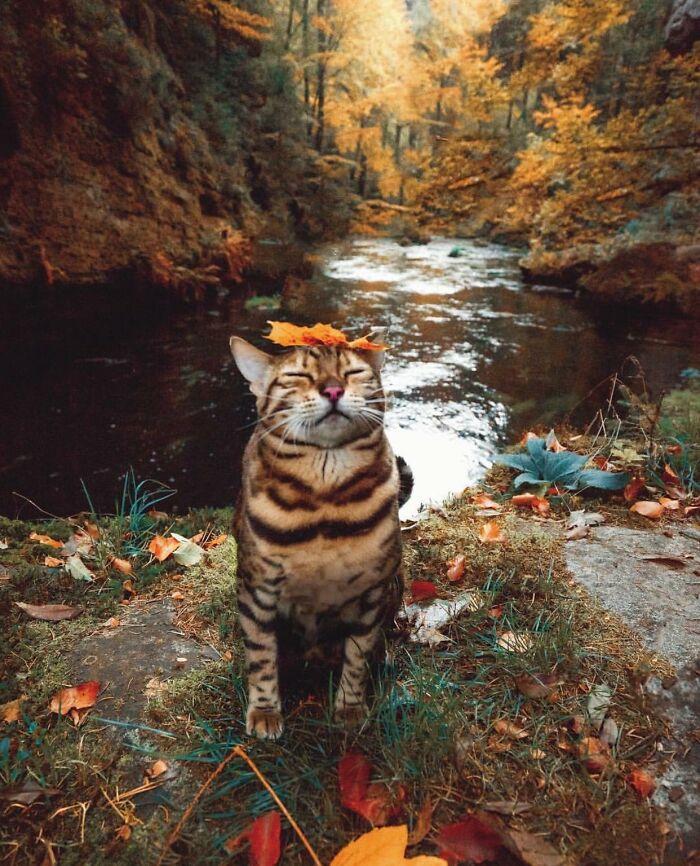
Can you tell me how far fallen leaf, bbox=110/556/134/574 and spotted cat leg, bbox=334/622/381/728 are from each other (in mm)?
1514

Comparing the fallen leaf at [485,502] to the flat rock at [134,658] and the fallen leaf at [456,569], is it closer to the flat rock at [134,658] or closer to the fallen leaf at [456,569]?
the fallen leaf at [456,569]

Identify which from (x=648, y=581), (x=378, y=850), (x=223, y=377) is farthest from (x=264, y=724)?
(x=223, y=377)

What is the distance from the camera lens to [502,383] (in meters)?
7.23

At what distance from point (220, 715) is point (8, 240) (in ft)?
24.4

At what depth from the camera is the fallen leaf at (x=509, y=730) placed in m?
1.64

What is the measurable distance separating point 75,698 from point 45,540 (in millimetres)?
1563

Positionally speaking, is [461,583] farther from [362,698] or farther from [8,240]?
[8,240]

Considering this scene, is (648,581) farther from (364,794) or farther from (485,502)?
(364,794)

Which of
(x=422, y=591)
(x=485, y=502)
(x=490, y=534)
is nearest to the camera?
(x=422, y=591)

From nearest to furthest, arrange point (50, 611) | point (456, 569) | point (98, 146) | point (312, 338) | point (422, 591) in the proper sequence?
1. point (312, 338)
2. point (50, 611)
3. point (422, 591)
4. point (456, 569)
5. point (98, 146)

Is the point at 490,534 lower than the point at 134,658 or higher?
higher

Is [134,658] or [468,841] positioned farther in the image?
[134,658]

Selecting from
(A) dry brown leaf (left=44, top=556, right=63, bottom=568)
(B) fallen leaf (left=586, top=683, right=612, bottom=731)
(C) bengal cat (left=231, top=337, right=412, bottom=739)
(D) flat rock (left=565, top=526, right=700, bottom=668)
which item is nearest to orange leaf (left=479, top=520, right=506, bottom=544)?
(D) flat rock (left=565, top=526, right=700, bottom=668)

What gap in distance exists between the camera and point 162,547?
2947 millimetres
